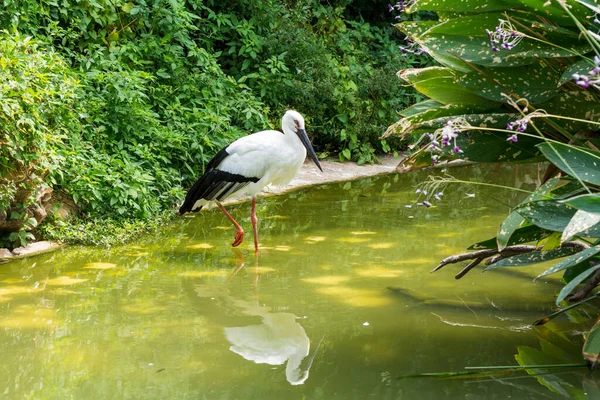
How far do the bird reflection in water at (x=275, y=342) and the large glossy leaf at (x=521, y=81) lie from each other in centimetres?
142

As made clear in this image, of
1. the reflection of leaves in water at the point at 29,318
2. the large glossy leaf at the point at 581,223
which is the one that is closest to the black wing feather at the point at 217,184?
the reflection of leaves in water at the point at 29,318

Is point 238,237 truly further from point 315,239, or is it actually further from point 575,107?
point 575,107

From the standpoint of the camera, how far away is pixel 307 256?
5.59m

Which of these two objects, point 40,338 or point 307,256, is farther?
point 307,256

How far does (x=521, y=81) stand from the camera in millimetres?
3676

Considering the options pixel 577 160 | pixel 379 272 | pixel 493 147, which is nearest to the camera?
pixel 577 160

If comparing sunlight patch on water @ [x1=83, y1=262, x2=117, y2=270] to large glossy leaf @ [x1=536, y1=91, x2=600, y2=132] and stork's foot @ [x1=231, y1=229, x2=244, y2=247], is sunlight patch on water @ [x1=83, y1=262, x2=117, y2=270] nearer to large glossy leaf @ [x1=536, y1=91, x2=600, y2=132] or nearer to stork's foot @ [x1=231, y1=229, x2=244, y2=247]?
stork's foot @ [x1=231, y1=229, x2=244, y2=247]

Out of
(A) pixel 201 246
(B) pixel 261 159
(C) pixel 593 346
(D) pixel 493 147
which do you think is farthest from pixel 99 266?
(C) pixel 593 346

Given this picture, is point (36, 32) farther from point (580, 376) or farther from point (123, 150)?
point (580, 376)

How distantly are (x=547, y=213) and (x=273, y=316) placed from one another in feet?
5.54

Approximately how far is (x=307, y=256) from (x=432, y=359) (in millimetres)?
2017

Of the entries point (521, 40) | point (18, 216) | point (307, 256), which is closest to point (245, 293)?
point (307, 256)

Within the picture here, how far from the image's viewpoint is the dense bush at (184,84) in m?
6.57

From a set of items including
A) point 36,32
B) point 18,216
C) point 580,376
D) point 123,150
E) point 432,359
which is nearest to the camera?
point 580,376
